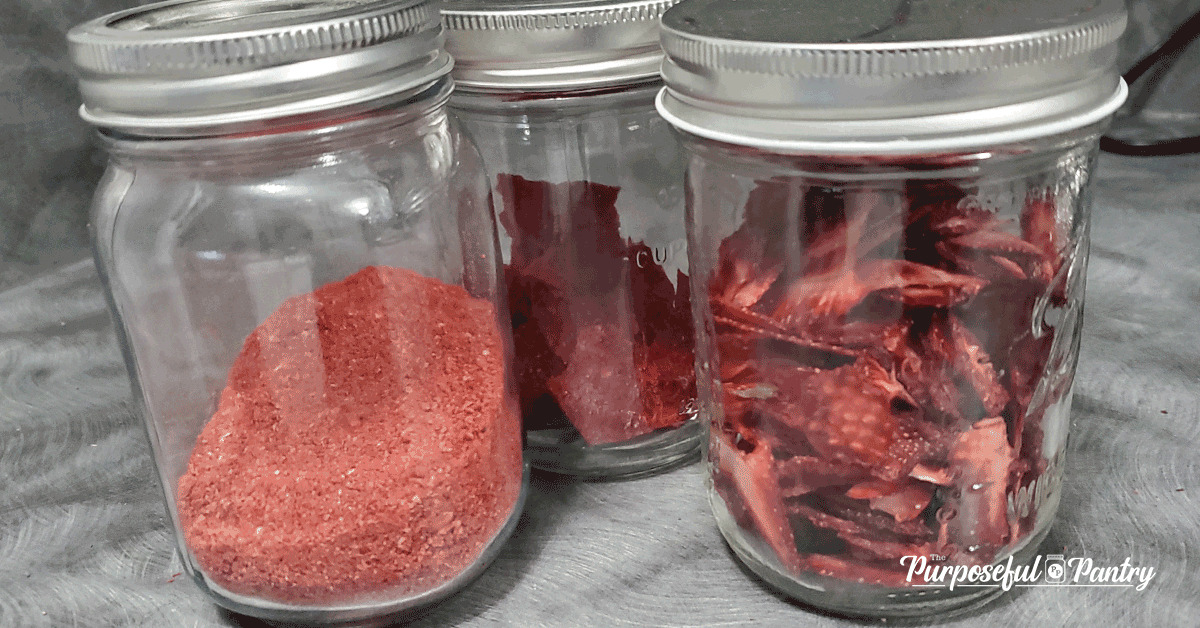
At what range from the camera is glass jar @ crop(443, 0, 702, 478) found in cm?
62

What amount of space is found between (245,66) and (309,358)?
16 centimetres

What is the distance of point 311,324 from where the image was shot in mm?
563

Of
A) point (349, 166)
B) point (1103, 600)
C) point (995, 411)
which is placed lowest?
point (1103, 600)

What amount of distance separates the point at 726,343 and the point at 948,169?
0.16m

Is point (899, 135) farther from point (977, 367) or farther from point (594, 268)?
point (594, 268)

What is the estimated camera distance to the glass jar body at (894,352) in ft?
1.64

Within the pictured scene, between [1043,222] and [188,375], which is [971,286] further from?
[188,375]

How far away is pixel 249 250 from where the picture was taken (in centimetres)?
55

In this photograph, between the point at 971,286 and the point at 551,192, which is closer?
the point at 971,286

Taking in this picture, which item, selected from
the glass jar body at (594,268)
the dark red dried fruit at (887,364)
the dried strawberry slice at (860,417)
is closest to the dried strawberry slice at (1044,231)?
the dark red dried fruit at (887,364)

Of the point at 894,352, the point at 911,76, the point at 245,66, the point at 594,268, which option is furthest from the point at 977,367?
→ the point at 245,66

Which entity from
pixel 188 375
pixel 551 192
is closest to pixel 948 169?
pixel 551 192

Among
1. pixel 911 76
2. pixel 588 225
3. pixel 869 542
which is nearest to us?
pixel 911 76

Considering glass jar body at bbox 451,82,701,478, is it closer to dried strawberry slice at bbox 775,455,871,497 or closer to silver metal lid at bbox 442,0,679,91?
silver metal lid at bbox 442,0,679,91
